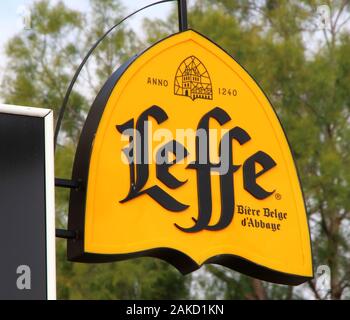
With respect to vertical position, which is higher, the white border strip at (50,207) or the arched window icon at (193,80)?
the arched window icon at (193,80)

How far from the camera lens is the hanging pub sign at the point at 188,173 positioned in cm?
736

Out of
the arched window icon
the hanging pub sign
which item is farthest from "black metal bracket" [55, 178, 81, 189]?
the arched window icon

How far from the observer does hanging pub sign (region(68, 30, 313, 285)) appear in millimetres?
7363

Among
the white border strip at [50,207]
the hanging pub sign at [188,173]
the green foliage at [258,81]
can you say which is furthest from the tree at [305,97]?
the white border strip at [50,207]

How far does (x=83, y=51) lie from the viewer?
57.9ft

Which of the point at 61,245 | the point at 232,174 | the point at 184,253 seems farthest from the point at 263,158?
the point at 61,245

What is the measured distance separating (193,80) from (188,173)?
28.2 inches

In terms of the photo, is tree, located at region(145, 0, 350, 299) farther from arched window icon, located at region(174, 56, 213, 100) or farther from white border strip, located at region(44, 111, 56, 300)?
white border strip, located at region(44, 111, 56, 300)

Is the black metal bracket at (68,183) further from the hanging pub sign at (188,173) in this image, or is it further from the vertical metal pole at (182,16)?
the vertical metal pole at (182,16)

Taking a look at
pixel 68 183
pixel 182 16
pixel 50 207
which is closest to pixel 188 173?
pixel 68 183

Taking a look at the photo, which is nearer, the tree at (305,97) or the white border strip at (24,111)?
the white border strip at (24,111)

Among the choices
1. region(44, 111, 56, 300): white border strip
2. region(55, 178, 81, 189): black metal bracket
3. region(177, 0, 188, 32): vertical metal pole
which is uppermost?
region(177, 0, 188, 32): vertical metal pole
